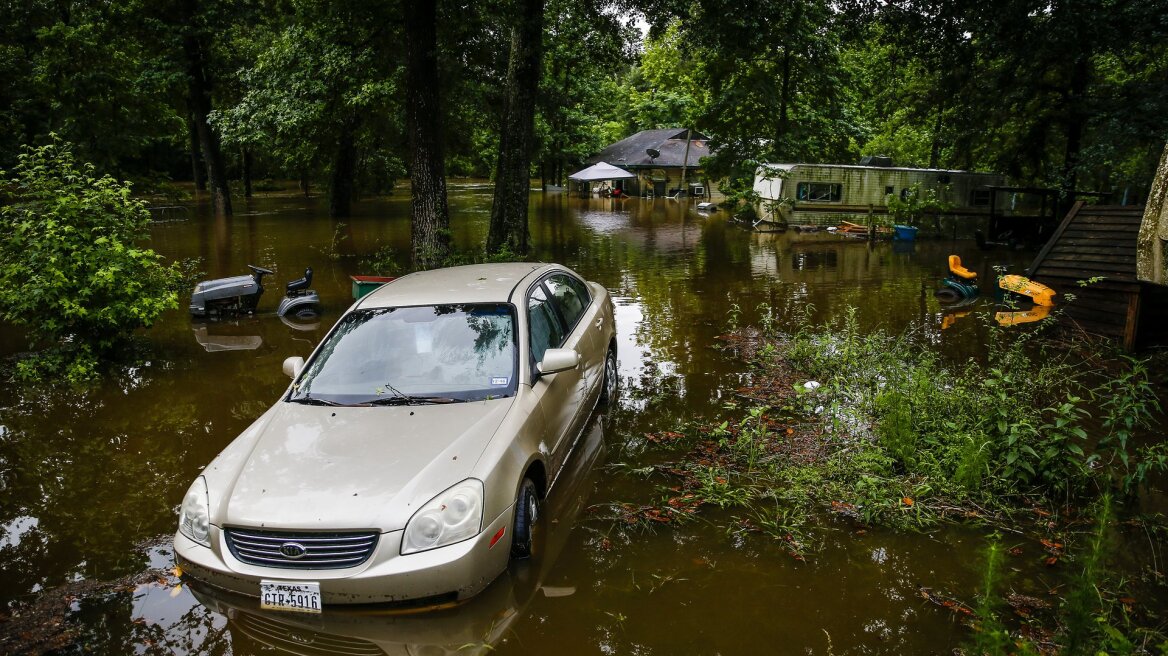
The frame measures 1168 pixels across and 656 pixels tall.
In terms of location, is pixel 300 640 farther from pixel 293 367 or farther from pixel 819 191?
pixel 819 191

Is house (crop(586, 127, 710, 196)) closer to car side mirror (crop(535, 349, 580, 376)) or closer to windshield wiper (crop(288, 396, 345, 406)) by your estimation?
car side mirror (crop(535, 349, 580, 376))

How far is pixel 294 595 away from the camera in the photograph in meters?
3.53

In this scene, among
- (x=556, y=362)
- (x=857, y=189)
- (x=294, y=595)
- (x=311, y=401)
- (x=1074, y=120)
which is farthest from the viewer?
(x=857, y=189)

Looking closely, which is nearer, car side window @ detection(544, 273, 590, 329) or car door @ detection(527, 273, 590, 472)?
car door @ detection(527, 273, 590, 472)

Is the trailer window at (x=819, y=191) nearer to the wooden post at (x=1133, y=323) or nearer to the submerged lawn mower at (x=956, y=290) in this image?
the submerged lawn mower at (x=956, y=290)

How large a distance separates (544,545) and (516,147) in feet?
37.8

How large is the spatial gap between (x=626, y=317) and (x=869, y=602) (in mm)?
7632

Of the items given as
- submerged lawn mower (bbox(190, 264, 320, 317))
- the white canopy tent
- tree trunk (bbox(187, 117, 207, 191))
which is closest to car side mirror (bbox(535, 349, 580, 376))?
submerged lawn mower (bbox(190, 264, 320, 317))

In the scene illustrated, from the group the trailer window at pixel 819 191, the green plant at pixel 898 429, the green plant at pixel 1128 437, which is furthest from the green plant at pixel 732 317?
the trailer window at pixel 819 191

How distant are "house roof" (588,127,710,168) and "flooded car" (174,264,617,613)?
3621 cm

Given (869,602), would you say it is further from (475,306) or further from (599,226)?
(599,226)

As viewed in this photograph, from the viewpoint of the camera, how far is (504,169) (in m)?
15.0

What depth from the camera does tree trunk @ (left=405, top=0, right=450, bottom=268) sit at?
1221cm

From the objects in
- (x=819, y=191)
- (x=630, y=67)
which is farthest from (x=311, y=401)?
(x=819, y=191)
